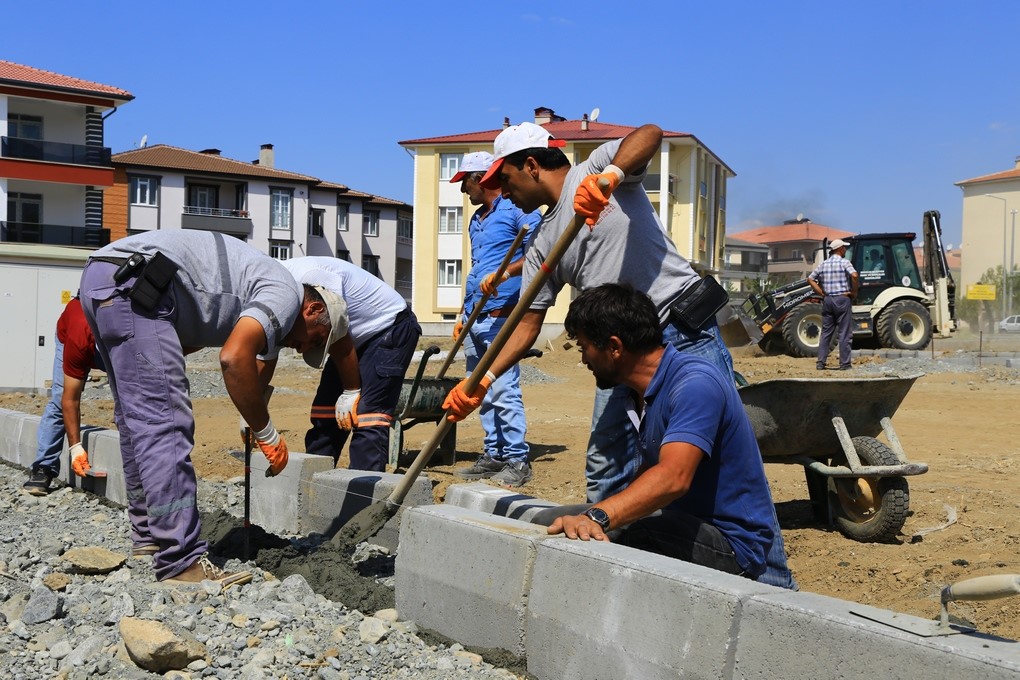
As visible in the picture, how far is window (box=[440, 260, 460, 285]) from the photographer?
43188mm

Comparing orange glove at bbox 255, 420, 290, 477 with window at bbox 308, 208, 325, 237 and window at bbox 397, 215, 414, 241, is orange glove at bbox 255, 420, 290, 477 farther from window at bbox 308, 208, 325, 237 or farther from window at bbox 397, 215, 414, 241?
window at bbox 397, 215, 414, 241

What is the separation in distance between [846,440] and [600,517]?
239 cm

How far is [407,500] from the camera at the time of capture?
4.75 m

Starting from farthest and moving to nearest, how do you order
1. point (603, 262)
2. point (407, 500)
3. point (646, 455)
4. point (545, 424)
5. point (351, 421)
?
point (545, 424) → point (351, 421) → point (407, 500) → point (603, 262) → point (646, 455)

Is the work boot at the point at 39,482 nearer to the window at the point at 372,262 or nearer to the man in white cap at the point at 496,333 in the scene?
the man in white cap at the point at 496,333

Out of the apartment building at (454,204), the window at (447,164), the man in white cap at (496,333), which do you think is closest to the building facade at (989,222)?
the apartment building at (454,204)

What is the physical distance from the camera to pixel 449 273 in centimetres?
4338

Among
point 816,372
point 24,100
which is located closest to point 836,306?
point 816,372

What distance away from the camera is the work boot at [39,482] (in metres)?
6.86

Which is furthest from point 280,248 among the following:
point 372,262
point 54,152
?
point 54,152

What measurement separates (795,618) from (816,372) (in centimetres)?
1444

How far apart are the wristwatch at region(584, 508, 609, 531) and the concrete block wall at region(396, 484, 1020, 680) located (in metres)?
0.06

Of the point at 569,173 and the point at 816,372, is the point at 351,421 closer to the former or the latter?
the point at 569,173

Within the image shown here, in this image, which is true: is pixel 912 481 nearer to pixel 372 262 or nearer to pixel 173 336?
pixel 173 336
